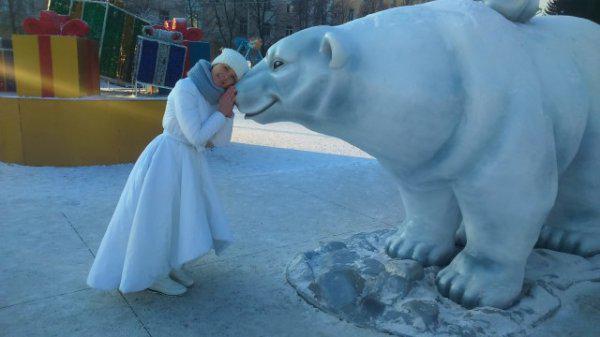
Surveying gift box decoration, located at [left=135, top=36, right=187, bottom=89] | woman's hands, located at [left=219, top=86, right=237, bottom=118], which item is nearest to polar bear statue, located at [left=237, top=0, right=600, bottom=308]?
woman's hands, located at [left=219, top=86, right=237, bottom=118]

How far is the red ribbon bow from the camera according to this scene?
5.75 metres

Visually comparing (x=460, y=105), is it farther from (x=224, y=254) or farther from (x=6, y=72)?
(x=6, y=72)

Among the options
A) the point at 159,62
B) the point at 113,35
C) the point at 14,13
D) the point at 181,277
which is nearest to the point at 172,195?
the point at 181,277

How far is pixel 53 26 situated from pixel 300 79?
15.9ft

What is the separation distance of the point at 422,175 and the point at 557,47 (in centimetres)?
92

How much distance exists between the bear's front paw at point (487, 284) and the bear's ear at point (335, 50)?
1133 mm

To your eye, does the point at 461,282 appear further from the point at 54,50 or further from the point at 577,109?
the point at 54,50

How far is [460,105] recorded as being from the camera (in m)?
2.16

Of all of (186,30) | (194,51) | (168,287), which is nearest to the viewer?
(168,287)

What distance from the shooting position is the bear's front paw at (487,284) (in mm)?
2350

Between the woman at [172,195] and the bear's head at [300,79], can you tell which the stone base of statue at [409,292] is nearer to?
the woman at [172,195]

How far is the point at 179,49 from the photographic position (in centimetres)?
672

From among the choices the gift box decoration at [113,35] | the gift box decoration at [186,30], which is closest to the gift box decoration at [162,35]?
the gift box decoration at [113,35]

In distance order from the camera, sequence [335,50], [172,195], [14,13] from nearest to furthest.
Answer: [335,50] < [172,195] < [14,13]
